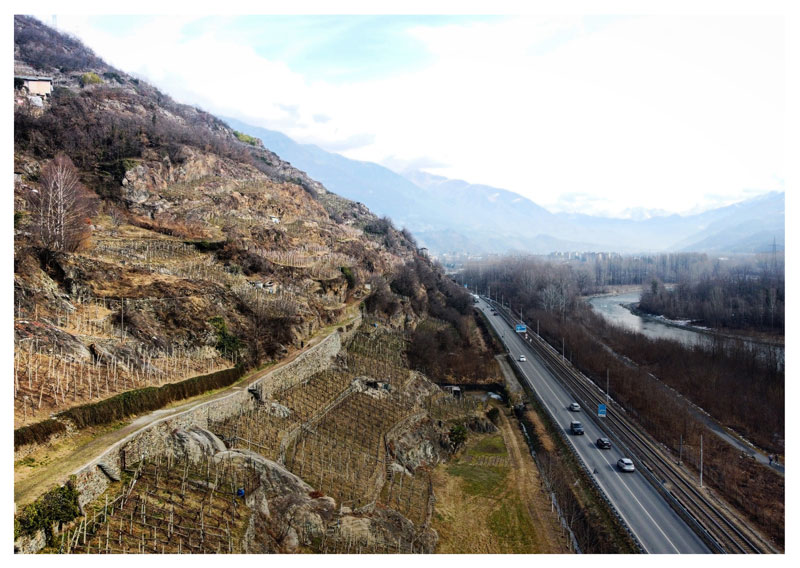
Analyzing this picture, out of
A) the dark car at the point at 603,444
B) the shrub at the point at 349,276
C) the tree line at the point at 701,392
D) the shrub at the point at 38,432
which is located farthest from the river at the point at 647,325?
the shrub at the point at 38,432

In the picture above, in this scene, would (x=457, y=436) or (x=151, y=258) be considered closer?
(x=457, y=436)

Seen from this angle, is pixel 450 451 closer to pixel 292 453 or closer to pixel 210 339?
pixel 292 453

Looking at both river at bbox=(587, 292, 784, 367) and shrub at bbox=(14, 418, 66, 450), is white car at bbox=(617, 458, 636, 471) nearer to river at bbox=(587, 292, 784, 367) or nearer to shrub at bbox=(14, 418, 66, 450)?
shrub at bbox=(14, 418, 66, 450)

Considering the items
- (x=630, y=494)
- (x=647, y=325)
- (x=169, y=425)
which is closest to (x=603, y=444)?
(x=630, y=494)

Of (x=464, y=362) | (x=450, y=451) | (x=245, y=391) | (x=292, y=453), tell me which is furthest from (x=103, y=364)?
(x=464, y=362)

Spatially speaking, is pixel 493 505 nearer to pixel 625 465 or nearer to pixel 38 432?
pixel 625 465

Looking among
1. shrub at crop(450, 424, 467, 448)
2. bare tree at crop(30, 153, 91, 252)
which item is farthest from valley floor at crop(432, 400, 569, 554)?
bare tree at crop(30, 153, 91, 252)
